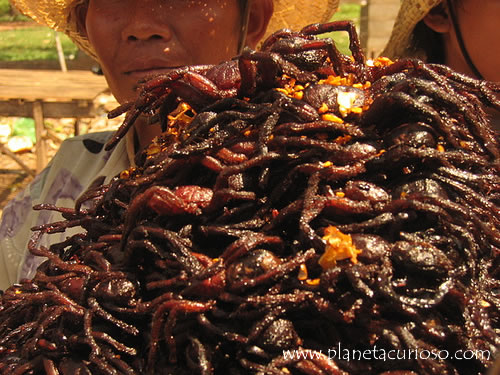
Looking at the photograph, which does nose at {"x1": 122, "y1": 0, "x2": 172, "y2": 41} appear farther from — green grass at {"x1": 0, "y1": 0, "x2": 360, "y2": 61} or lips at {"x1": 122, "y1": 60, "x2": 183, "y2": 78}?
green grass at {"x1": 0, "y1": 0, "x2": 360, "y2": 61}

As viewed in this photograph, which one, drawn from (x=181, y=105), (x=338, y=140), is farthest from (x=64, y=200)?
(x=338, y=140)

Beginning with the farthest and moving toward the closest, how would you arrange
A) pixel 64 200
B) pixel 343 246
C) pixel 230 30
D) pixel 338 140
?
pixel 64 200 → pixel 230 30 → pixel 338 140 → pixel 343 246

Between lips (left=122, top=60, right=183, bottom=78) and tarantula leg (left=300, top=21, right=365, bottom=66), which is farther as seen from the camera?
lips (left=122, top=60, right=183, bottom=78)

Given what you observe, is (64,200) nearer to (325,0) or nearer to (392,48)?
(325,0)

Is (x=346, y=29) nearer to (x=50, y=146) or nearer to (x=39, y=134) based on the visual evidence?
(x=39, y=134)

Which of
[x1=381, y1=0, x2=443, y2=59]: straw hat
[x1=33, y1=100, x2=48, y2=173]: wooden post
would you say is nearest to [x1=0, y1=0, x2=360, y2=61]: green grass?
[x1=33, y1=100, x2=48, y2=173]: wooden post

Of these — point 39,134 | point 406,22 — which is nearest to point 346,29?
point 406,22
